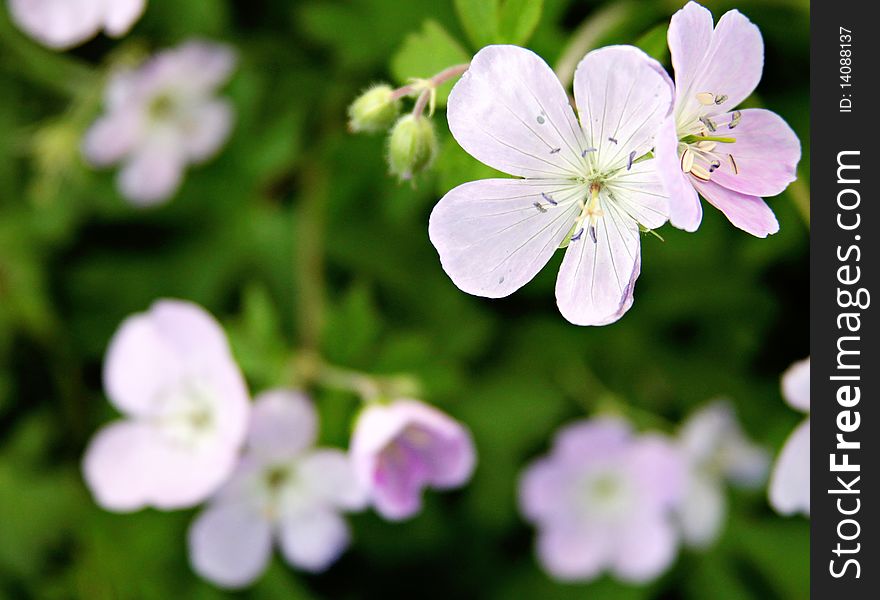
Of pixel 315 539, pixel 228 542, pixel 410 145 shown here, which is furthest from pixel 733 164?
pixel 228 542

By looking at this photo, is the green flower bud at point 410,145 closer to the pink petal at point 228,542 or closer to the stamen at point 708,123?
the stamen at point 708,123

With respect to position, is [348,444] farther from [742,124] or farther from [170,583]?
[742,124]

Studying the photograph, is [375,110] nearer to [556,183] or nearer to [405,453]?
[556,183]

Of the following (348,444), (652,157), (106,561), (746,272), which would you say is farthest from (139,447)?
(746,272)

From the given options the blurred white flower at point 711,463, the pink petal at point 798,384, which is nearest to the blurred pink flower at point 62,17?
the pink petal at point 798,384

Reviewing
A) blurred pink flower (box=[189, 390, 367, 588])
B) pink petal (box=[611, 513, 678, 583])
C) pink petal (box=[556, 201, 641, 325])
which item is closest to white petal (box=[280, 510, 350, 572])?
blurred pink flower (box=[189, 390, 367, 588])
